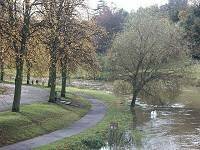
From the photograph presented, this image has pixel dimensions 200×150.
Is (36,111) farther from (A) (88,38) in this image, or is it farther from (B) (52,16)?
(A) (88,38)

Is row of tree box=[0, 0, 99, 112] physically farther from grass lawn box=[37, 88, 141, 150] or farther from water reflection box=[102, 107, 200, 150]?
water reflection box=[102, 107, 200, 150]

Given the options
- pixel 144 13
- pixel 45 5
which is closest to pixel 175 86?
pixel 144 13

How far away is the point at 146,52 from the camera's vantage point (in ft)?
153

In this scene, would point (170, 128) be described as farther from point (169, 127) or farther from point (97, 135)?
point (97, 135)

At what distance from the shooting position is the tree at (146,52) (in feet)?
152

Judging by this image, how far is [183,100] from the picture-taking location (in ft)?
188

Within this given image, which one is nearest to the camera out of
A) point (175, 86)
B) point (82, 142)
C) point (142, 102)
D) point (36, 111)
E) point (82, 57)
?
point (82, 142)

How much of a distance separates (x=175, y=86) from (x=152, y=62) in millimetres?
3674

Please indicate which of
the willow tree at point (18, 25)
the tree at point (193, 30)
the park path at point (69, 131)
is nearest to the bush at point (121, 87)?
the park path at point (69, 131)

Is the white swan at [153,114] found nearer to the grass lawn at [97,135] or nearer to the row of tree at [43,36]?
the grass lawn at [97,135]

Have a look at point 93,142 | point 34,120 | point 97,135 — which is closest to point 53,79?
point 34,120

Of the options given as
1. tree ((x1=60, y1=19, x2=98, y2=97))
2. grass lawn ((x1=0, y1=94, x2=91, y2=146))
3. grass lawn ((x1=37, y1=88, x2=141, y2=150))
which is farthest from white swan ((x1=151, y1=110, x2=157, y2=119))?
tree ((x1=60, y1=19, x2=98, y2=97))

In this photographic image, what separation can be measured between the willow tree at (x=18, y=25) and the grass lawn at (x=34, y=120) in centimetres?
190

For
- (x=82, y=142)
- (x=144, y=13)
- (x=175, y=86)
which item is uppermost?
(x=144, y=13)
